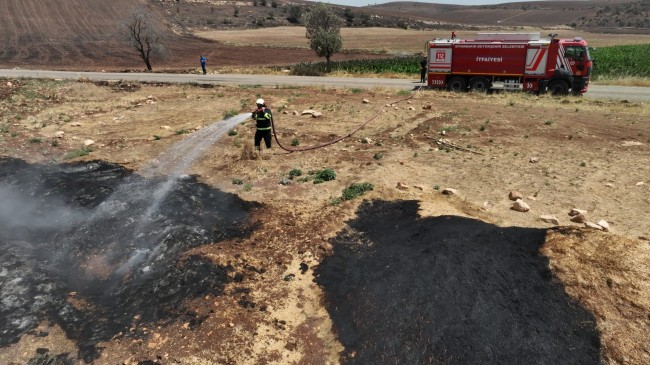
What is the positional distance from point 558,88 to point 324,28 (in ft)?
67.6

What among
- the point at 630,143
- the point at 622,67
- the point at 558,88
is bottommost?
the point at 630,143

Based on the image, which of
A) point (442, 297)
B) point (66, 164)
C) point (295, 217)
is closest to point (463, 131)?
point (295, 217)

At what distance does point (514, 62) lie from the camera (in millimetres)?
24125

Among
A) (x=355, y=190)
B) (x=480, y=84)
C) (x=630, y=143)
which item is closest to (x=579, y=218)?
(x=355, y=190)

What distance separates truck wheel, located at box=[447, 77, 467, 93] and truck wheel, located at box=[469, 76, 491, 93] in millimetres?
440

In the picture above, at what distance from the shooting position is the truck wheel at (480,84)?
82.4 feet

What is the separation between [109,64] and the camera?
43.6 m

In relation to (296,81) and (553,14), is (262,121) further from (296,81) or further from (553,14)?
(553,14)

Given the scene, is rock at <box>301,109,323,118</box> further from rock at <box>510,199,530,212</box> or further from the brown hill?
the brown hill

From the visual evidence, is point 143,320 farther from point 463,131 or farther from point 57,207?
point 463,131

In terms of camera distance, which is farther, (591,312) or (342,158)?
(342,158)

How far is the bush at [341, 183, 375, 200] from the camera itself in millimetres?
10695

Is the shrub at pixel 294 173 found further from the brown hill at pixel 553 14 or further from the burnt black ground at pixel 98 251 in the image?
the brown hill at pixel 553 14

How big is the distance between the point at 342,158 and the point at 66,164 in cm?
885
